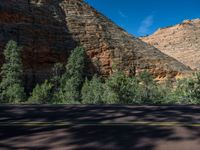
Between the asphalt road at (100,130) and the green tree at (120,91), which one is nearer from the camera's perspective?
the asphalt road at (100,130)

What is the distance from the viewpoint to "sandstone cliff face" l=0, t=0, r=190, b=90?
117 ft

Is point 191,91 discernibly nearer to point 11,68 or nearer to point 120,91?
point 120,91

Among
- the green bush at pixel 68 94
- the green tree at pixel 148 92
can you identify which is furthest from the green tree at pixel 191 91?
the green bush at pixel 68 94

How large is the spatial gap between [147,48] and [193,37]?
2189 cm

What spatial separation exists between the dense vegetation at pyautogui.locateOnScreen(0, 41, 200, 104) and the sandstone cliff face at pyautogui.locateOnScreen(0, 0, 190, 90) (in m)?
2.10

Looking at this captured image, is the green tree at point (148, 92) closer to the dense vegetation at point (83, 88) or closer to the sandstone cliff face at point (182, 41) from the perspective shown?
the dense vegetation at point (83, 88)

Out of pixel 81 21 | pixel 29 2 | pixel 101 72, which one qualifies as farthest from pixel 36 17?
pixel 101 72

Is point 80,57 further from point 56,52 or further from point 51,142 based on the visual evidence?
point 51,142

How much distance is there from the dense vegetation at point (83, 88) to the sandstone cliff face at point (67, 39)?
2.10 meters

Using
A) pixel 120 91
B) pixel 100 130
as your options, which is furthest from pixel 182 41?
pixel 100 130

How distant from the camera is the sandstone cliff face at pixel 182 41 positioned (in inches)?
2197

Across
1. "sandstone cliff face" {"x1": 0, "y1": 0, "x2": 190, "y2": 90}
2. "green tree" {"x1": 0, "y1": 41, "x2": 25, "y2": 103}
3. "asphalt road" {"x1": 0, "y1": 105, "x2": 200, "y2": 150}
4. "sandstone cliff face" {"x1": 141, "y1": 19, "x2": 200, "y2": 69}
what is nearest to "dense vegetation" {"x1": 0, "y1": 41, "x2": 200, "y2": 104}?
"green tree" {"x1": 0, "y1": 41, "x2": 25, "y2": 103}

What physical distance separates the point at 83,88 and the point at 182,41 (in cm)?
4021

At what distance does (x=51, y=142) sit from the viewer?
213cm
